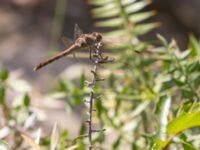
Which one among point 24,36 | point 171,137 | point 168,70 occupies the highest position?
point 24,36

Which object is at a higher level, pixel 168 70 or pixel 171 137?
pixel 168 70

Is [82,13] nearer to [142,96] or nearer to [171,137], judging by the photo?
[142,96]

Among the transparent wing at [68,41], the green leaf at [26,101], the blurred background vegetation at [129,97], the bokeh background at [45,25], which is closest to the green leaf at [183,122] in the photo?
the blurred background vegetation at [129,97]

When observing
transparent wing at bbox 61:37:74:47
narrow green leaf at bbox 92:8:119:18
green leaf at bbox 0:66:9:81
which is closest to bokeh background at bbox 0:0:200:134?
narrow green leaf at bbox 92:8:119:18

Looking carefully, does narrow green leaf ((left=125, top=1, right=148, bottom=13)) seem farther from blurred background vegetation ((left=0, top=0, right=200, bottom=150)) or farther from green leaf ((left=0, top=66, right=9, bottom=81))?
green leaf ((left=0, top=66, right=9, bottom=81))

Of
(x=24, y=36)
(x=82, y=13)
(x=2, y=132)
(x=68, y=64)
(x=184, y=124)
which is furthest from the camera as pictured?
(x=82, y=13)

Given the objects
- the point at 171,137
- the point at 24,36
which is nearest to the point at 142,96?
the point at 171,137

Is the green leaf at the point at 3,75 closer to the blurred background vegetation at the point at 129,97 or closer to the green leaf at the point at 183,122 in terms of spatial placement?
the blurred background vegetation at the point at 129,97
